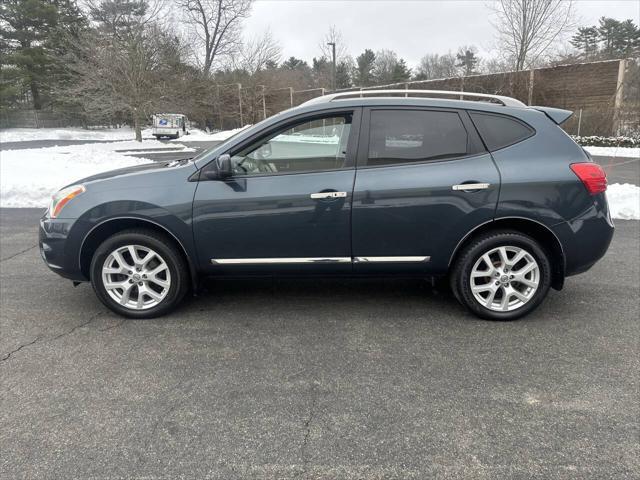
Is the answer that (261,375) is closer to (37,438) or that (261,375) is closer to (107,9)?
(37,438)

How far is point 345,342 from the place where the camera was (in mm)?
3365

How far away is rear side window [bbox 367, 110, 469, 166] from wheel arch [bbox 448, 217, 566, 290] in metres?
0.62

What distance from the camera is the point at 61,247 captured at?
12.1 ft

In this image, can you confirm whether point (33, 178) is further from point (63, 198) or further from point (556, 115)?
point (556, 115)

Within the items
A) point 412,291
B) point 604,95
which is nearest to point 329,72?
point 604,95

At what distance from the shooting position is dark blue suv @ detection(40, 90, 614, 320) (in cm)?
351

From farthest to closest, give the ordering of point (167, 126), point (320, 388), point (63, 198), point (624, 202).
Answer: point (167, 126) < point (624, 202) < point (63, 198) < point (320, 388)

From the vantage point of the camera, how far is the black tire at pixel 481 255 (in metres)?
3.56

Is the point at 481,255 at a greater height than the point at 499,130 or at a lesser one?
lesser

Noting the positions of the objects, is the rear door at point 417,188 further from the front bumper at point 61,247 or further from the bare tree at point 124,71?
the bare tree at point 124,71

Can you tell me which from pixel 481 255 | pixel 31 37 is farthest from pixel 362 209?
pixel 31 37

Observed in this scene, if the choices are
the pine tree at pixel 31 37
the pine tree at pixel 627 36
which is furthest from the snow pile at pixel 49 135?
the pine tree at pixel 627 36

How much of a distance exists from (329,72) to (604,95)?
4102cm

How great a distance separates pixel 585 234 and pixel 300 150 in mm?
2358
